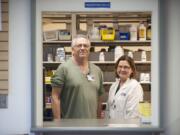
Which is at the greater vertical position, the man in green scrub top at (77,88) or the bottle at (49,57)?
the bottle at (49,57)

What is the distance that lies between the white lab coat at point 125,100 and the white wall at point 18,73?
96 centimetres

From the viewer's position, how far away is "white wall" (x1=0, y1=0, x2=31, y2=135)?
4.28m

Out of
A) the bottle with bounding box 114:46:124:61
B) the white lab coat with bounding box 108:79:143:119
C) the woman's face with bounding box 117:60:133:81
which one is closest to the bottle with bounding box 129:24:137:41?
the bottle with bounding box 114:46:124:61

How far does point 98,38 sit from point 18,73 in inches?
41.0

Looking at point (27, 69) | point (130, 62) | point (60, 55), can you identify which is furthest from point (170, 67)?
point (27, 69)

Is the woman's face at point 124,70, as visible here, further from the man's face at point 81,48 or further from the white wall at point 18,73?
the white wall at point 18,73

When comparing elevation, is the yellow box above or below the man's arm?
above

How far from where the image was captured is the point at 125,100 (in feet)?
14.4

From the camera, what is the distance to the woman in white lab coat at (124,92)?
14.4ft

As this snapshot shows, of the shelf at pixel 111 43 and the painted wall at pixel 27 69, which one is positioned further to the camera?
the shelf at pixel 111 43

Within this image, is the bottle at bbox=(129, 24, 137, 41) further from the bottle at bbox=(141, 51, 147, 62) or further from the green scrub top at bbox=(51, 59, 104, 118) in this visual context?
the green scrub top at bbox=(51, 59, 104, 118)

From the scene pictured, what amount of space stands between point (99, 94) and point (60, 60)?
604mm

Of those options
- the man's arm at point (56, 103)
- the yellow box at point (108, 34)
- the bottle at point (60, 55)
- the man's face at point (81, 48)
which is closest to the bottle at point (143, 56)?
the yellow box at point (108, 34)

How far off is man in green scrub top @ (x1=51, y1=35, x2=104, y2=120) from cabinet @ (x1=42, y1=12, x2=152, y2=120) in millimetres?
73
